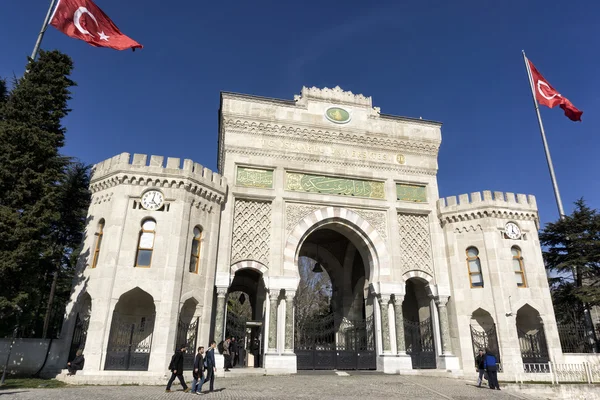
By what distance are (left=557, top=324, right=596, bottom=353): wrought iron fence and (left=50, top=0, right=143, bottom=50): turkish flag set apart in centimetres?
2185

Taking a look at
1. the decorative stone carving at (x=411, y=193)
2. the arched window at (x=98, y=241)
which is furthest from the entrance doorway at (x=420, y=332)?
the arched window at (x=98, y=241)

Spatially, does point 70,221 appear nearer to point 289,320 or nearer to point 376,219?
point 289,320

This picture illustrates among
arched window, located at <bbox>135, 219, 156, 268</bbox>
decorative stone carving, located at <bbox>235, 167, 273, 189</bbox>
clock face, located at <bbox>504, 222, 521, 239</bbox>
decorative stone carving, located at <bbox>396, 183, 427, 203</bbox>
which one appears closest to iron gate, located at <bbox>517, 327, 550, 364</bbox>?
clock face, located at <bbox>504, 222, 521, 239</bbox>

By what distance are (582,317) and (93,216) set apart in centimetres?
2250

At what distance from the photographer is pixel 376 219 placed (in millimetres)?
17672

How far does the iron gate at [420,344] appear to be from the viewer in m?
16.6

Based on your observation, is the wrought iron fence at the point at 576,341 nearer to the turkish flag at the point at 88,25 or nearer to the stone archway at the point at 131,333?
the stone archway at the point at 131,333

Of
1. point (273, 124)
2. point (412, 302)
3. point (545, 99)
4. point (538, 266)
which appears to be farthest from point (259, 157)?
point (545, 99)

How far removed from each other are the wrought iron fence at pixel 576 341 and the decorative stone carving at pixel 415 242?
700 centimetres

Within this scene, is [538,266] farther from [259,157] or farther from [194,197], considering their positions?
[194,197]

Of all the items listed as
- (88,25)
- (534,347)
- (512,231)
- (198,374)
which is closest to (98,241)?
(198,374)

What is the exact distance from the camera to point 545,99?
22109mm

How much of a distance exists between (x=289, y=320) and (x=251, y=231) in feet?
12.5

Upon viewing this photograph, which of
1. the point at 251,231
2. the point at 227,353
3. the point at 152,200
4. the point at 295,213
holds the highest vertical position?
the point at 295,213
